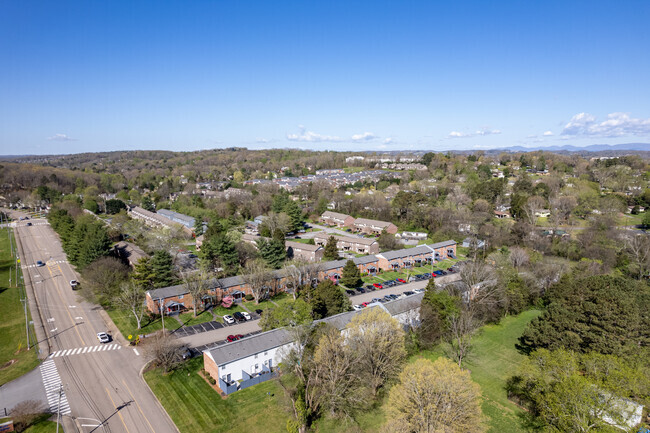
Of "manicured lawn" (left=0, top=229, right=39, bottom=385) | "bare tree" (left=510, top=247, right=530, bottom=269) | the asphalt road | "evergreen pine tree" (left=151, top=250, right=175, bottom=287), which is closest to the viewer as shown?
the asphalt road

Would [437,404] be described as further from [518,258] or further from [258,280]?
[518,258]

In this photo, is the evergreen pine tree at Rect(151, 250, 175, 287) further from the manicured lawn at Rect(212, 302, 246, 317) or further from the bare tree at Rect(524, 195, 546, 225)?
the bare tree at Rect(524, 195, 546, 225)

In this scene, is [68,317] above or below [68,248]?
below

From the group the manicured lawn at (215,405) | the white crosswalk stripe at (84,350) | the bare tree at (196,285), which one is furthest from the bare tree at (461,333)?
the white crosswalk stripe at (84,350)

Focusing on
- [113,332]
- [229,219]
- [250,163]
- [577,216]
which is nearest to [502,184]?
[577,216]

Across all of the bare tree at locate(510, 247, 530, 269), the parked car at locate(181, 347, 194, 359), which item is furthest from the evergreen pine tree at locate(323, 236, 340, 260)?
the parked car at locate(181, 347, 194, 359)

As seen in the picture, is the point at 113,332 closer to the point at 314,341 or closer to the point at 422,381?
the point at 314,341
